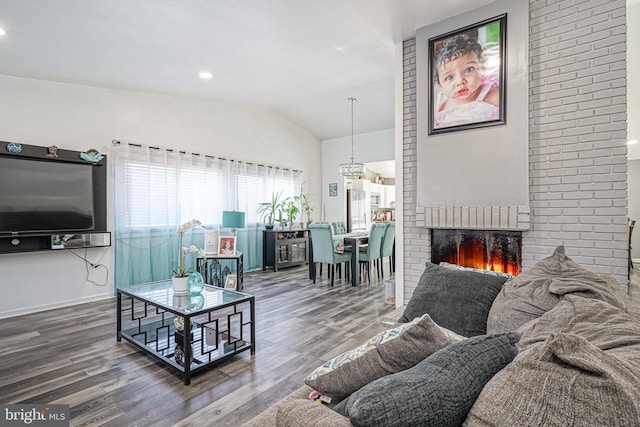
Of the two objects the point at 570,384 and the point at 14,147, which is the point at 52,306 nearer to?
the point at 14,147

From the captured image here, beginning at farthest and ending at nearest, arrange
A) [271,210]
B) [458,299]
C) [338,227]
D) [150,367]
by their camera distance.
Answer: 1. [338,227]
2. [271,210]
3. [150,367]
4. [458,299]

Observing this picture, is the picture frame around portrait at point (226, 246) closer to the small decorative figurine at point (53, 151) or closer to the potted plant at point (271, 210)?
the potted plant at point (271, 210)

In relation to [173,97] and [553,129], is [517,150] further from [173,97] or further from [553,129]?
[173,97]

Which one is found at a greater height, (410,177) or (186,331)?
(410,177)

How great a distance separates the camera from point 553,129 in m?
2.90

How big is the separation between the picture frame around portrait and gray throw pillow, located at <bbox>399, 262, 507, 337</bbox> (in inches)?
132

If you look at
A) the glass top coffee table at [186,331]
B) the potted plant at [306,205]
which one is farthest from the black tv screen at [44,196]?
the potted plant at [306,205]

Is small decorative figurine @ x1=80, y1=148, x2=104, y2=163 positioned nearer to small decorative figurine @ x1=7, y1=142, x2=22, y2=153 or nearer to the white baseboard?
small decorative figurine @ x1=7, y1=142, x2=22, y2=153

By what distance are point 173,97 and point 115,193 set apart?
1712mm

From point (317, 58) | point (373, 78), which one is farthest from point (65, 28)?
point (373, 78)

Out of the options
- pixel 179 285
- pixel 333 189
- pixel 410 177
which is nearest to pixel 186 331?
pixel 179 285

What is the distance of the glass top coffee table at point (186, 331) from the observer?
7.68 ft

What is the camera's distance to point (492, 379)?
0.75 m

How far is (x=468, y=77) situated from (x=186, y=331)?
10.9 ft
